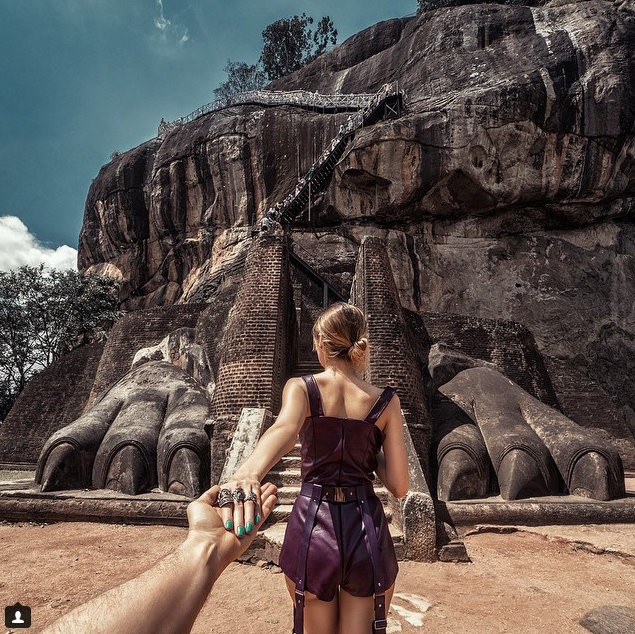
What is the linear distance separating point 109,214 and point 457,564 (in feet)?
76.9

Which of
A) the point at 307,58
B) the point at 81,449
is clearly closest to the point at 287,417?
the point at 81,449

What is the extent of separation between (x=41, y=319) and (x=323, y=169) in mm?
11543

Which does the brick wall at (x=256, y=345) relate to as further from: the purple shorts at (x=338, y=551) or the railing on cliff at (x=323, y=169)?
the railing on cliff at (x=323, y=169)

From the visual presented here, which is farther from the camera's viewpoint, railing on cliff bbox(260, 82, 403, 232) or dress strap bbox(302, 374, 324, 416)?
railing on cliff bbox(260, 82, 403, 232)

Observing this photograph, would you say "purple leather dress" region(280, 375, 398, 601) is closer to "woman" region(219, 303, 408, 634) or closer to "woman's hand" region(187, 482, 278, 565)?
"woman" region(219, 303, 408, 634)

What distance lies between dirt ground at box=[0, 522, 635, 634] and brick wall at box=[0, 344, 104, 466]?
21.9 ft

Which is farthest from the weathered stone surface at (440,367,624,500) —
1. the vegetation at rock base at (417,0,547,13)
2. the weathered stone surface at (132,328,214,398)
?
the vegetation at rock base at (417,0,547,13)

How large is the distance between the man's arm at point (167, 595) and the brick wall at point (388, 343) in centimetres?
509

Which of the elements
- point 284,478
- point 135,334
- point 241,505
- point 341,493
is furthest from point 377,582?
point 135,334

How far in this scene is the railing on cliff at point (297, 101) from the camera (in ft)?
71.2

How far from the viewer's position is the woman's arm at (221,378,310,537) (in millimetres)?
1214

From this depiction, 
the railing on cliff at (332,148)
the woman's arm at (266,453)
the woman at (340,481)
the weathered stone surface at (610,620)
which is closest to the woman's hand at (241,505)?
the woman's arm at (266,453)

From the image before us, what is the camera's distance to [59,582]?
3.60 metres

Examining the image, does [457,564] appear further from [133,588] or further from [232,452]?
[133,588]
